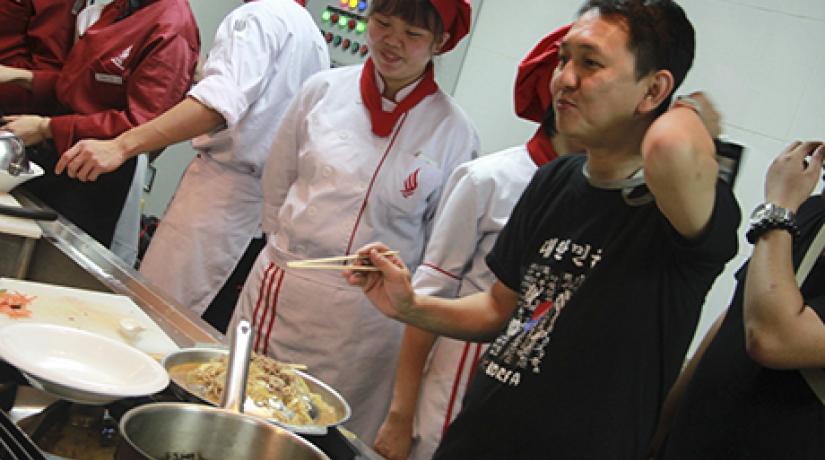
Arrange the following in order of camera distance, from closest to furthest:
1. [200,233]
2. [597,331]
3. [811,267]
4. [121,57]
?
[597,331] < [811,267] < [121,57] < [200,233]

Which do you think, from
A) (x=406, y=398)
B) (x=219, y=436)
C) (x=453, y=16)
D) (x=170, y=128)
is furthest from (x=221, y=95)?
(x=219, y=436)

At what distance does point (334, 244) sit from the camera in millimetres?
2312

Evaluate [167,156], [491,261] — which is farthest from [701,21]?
[167,156]

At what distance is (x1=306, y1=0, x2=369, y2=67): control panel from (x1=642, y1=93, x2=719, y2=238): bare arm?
9.22 ft

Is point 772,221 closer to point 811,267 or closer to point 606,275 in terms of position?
point 811,267

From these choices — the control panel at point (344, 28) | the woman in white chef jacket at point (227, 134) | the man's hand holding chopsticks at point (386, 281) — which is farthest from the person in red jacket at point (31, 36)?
the man's hand holding chopsticks at point (386, 281)

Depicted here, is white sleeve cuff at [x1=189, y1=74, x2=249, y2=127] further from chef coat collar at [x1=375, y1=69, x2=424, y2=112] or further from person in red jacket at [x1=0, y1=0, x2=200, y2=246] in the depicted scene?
chef coat collar at [x1=375, y1=69, x2=424, y2=112]

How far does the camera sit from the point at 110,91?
2.68 meters

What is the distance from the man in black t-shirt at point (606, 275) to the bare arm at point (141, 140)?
4.52 feet

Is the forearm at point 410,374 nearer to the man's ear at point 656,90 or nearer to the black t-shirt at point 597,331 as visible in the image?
the black t-shirt at point 597,331

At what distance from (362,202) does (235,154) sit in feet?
2.34

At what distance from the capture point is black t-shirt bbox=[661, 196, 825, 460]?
5.04 feet

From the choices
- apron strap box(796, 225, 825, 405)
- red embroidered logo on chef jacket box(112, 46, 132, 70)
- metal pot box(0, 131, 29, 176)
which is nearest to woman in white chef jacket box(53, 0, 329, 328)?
red embroidered logo on chef jacket box(112, 46, 132, 70)

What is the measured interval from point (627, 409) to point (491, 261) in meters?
0.43
